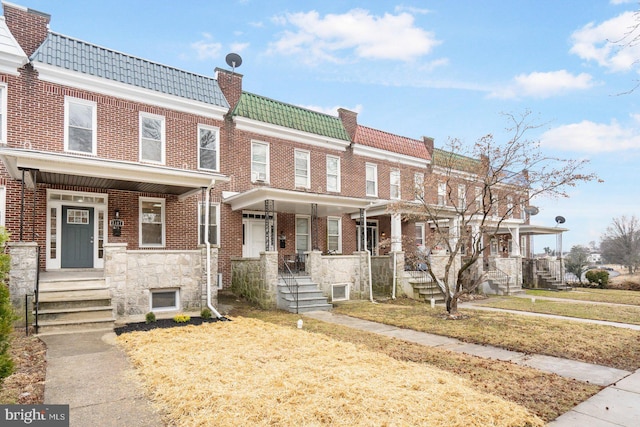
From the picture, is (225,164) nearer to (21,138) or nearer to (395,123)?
(21,138)

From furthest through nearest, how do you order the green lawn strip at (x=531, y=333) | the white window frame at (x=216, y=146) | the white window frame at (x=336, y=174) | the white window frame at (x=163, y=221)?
the white window frame at (x=336, y=174) → the white window frame at (x=216, y=146) → the white window frame at (x=163, y=221) → the green lawn strip at (x=531, y=333)

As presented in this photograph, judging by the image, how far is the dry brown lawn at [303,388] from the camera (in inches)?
152

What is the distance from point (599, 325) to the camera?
9664mm

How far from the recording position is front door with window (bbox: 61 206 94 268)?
37.6 ft

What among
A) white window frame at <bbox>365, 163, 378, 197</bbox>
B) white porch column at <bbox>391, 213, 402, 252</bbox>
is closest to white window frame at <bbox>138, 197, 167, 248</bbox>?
→ white porch column at <bbox>391, 213, 402, 252</bbox>

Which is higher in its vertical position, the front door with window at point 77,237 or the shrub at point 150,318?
the front door with window at point 77,237

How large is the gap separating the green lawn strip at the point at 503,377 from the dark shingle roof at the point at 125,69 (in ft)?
34.5

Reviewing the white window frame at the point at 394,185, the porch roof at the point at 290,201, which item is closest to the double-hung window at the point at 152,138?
the porch roof at the point at 290,201

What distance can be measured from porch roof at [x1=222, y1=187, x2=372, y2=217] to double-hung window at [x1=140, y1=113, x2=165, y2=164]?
2670 mm

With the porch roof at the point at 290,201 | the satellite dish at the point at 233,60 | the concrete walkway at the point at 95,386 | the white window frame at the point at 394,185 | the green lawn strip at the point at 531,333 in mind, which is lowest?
the green lawn strip at the point at 531,333

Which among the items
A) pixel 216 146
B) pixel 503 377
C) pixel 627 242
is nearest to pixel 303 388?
pixel 503 377

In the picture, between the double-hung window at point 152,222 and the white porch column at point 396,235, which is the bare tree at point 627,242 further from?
the double-hung window at point 152,222

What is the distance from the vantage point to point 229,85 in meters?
14.9

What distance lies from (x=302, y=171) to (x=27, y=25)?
10212 mm
